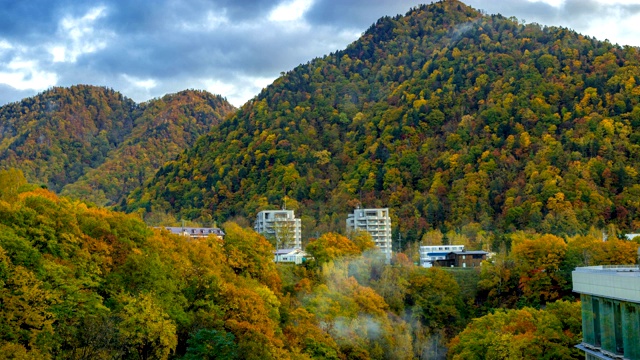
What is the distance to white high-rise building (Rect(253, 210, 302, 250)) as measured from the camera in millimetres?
106938

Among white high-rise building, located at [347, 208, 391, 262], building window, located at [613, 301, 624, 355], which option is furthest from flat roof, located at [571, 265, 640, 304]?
white high-rise building, located at [347, 208, 391, 262]

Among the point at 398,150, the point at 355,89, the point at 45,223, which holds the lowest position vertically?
the point at 45,223

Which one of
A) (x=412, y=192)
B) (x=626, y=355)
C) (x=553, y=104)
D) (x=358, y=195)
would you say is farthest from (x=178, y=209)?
(x=626, y=355)

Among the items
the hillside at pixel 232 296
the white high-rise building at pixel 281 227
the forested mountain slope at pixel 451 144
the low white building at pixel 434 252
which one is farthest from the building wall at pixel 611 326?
the white high-rise building at pixel 281 227

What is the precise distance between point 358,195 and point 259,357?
8164 centimetres

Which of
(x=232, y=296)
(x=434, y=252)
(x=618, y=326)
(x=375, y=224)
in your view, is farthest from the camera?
(x=375, y=224)

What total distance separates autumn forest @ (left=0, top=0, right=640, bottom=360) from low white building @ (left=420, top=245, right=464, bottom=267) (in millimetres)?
2603

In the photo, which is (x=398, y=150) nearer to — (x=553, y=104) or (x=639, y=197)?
(x=553, y=104)

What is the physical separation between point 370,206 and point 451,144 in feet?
54.2

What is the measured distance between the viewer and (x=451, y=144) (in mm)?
127188

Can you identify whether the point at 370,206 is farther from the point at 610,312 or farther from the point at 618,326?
the point at 618,326

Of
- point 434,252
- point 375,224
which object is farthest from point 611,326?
point 375,224

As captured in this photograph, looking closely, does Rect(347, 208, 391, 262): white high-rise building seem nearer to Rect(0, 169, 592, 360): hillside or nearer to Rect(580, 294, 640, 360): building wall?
Rect(0, 169, 592, 360): hillside

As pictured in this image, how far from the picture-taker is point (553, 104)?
4870 inches
